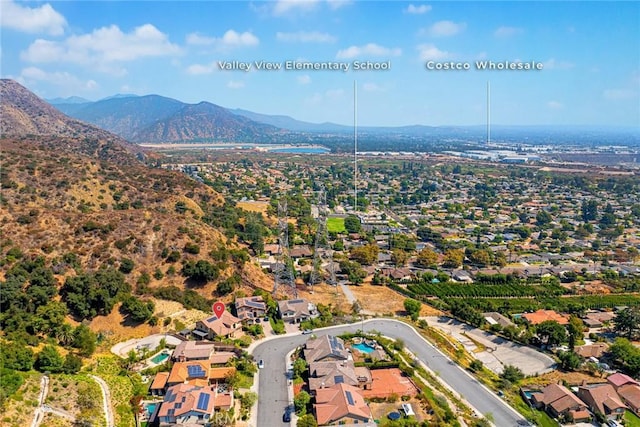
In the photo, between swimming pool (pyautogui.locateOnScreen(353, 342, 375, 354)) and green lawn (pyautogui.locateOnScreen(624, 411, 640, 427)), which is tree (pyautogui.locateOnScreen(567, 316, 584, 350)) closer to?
green lawn (pyautogui.locateOnScreen(624, 411, 640, 427))

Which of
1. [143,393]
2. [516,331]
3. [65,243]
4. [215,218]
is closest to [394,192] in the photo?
[215,218]

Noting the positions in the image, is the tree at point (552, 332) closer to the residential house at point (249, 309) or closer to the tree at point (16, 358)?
the residential house at point (249, 309)

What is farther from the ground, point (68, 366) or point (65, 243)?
point (65, 243)

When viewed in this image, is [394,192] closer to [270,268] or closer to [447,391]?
[270,268]

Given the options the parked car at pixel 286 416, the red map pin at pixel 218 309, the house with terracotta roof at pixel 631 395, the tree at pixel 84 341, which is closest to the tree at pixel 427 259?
the house with terracotta roof at pixel 631 395

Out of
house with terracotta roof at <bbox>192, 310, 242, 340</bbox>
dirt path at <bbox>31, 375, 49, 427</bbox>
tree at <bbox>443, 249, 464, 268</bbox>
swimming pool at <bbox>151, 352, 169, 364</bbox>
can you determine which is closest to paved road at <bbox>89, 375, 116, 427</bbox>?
dirt path at <bbox>31, 375, 49, 427</bbox>

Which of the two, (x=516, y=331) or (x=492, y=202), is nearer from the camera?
(x=516, y=331)
